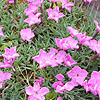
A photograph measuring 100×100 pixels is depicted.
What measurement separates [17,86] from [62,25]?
0.79 m

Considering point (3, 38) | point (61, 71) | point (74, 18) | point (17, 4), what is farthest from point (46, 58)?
point (17, 4)

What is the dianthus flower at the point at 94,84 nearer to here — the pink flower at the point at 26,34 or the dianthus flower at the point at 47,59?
the dianthus flower at the point at 47,59

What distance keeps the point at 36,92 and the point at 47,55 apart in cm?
28

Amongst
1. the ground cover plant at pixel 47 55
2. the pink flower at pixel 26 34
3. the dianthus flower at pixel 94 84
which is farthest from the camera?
the pink flower at pixel 26 34

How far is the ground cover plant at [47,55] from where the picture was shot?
4.29ft

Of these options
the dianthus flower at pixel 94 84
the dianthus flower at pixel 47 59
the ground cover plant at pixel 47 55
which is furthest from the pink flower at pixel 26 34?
the dianthus flower at pixel 94 84

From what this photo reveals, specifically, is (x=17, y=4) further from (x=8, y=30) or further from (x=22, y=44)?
(x=22, y=44)

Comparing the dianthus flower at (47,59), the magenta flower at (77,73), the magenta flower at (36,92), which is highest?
the dianthus flower at (47,59)

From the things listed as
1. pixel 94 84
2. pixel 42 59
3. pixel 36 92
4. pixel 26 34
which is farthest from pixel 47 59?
pixel 26 34

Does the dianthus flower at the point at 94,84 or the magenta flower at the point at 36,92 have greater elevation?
the dianthus flower at the point at 94,84

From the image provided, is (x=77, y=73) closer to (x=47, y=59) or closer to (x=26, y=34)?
(x=47, y=59)

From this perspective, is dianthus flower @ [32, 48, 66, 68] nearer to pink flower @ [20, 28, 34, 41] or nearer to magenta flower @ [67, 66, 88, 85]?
magenta flower @ [67, 66, 88, 85]

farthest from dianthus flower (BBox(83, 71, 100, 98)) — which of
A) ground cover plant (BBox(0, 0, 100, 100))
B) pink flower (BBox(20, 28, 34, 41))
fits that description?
pink flower (BBox(20, 28, 34, 41))

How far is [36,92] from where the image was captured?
1.31 meters
